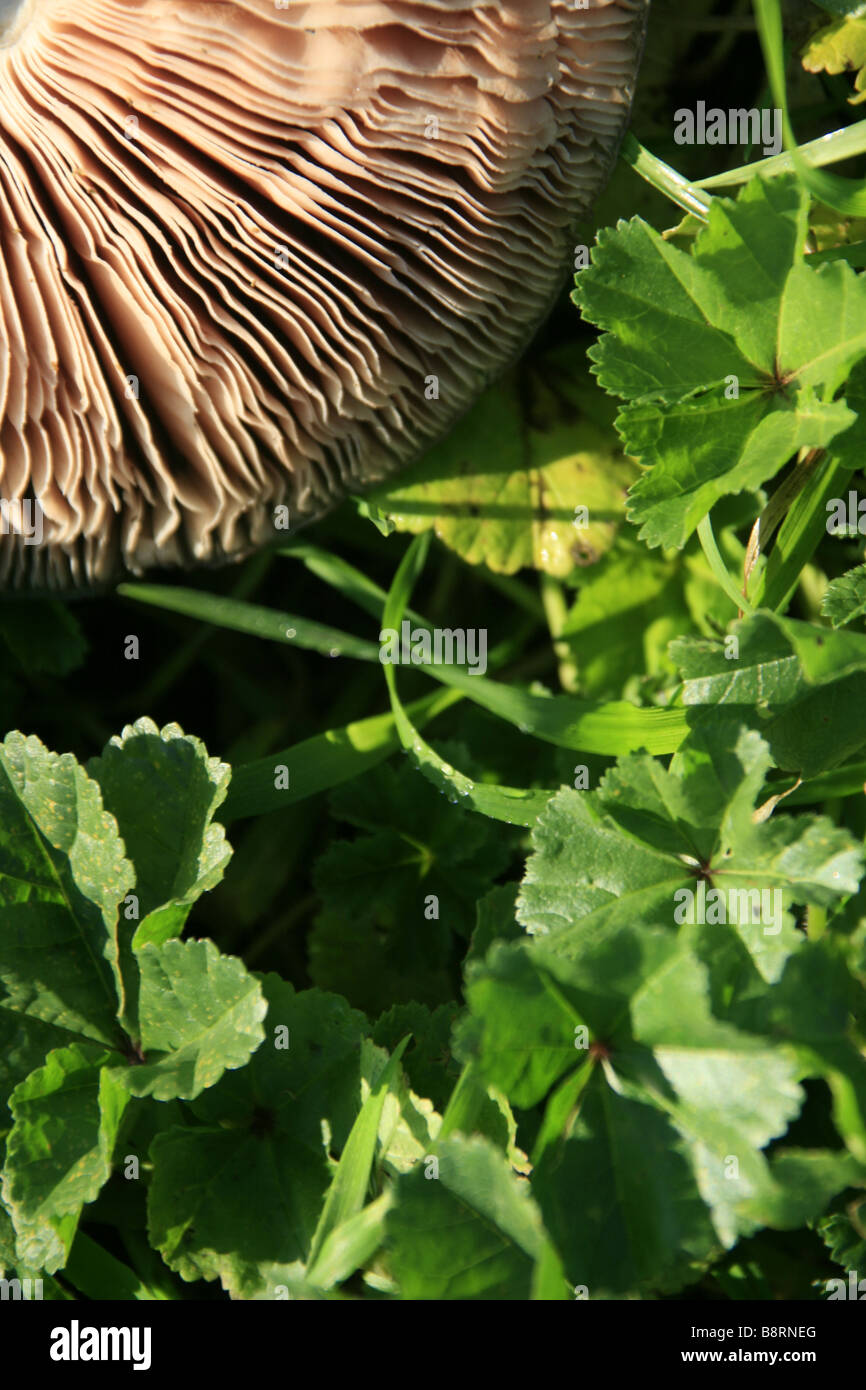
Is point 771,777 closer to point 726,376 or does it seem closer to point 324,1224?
point 726,376

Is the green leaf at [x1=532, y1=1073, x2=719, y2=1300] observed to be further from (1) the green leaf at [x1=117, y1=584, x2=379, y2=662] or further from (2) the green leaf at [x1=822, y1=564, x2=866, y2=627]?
(1) the green leaf at [x1=117, y1=584, x2=379, y2=662]

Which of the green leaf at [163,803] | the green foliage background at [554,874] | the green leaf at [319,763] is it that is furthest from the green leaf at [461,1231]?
the green leaf at [319,763]

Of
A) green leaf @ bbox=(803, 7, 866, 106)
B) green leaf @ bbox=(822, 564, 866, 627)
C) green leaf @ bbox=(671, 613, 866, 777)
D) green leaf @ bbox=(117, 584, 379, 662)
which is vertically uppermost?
green leaf @ bbox=(803, 7, 866, 106)

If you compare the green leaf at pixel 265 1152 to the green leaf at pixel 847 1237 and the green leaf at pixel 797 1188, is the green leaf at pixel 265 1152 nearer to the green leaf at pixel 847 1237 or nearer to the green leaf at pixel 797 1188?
the green leaf at pixel 797 1188

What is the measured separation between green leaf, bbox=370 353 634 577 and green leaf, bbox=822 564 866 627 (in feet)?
2.15

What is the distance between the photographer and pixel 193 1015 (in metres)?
2.14

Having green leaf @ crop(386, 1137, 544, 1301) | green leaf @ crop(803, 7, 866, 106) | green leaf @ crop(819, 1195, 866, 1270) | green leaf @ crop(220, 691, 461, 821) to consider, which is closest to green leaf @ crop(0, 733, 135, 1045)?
green leaf @ crop(220, 691, 461, 821)

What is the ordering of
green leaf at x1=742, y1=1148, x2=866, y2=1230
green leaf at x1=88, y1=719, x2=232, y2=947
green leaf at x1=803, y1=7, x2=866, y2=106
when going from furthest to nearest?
green leaf at x1=803, y1=7, x2=866, y2=106 < green leaf at x1=88, y1=719, x2=232, y2=947 < green leaf at x1=742, y1=1148, x2=866, y2=1230

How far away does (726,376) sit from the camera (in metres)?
2.19

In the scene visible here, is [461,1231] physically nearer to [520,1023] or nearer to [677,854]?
[520,1023]

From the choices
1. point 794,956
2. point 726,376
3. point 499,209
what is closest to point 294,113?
point 499,209

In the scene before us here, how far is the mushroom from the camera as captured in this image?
209 centimetres

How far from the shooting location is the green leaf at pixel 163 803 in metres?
2.30
